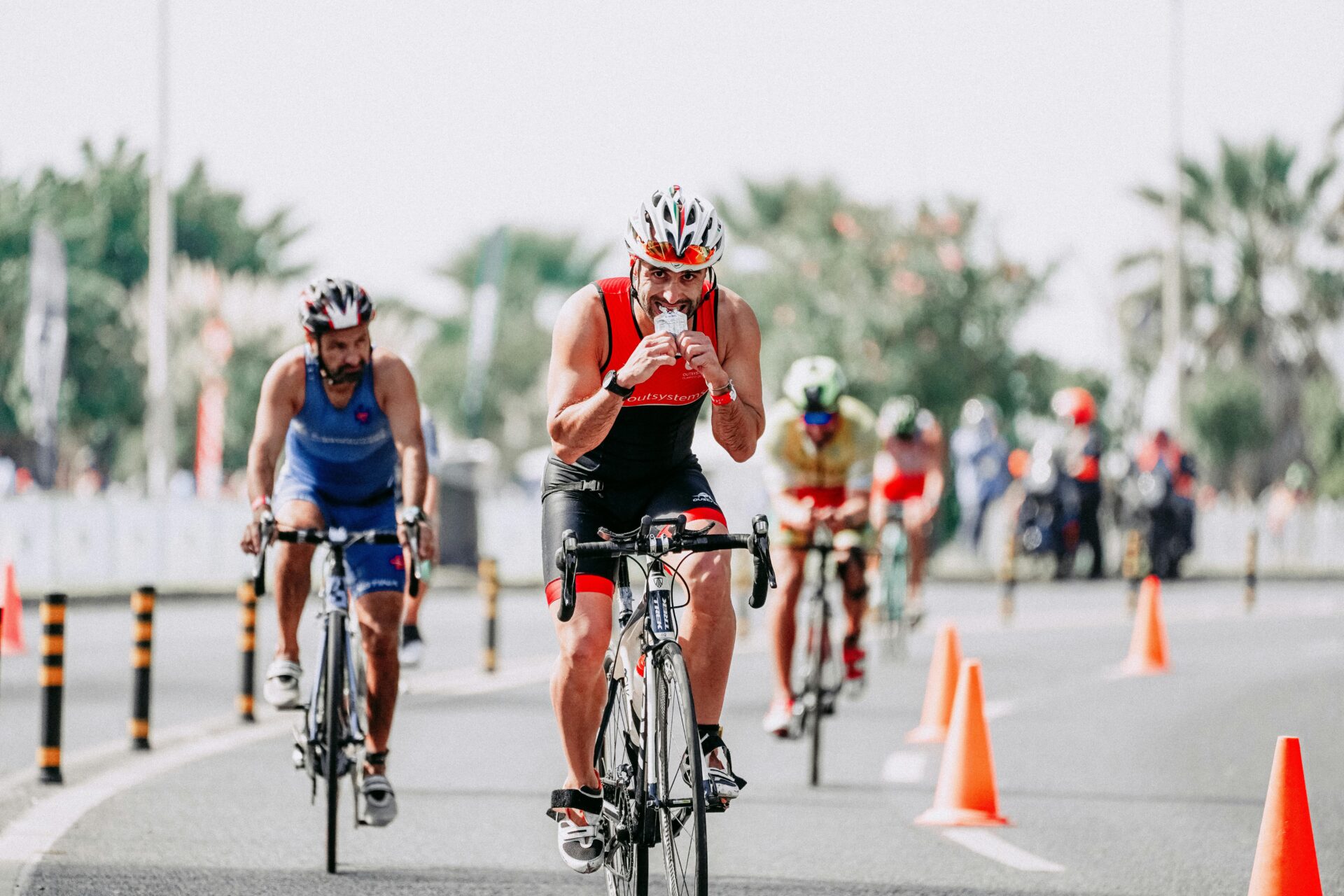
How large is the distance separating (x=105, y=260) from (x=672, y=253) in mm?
65797

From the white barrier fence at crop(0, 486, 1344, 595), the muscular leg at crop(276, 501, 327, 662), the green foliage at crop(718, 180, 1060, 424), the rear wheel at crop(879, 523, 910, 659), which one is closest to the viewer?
the muscular leg at crop(276, 501, 327, 662)

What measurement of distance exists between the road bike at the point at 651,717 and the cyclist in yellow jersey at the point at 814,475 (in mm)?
4666

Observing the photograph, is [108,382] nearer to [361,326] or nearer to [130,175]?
[130,175]

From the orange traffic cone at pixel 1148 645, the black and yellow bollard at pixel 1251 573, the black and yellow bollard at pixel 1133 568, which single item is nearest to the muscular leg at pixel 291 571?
the orange traffic cone at pixel 1148 645

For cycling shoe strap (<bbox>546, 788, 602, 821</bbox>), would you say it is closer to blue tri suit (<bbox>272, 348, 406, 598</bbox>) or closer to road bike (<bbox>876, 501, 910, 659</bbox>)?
blue tri suit (<bbox>272, 348, 406, 598</bbox>)

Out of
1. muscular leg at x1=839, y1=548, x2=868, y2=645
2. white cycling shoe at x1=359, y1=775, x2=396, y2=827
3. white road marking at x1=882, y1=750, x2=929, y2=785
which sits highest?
muscular leg at x1=839, y1=548, x2=868, y2=645

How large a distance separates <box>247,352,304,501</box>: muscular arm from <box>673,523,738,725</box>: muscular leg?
2.31m

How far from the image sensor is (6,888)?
7117 millimetres

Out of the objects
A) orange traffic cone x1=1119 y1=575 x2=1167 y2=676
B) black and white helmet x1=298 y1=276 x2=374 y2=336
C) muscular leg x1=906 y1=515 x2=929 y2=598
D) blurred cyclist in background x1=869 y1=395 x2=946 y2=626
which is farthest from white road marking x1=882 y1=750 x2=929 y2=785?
muscular leg x1=906 y1=515 x2=929 y2=598

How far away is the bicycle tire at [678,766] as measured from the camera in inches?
222

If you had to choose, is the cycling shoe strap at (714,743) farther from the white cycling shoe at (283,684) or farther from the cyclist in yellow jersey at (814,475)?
the cyclist in yellow jersey at (814,475)

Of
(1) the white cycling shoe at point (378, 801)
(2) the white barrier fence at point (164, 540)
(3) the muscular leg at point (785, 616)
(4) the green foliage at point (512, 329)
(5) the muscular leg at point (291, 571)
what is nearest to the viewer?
(1) the white cycling shoe at point (378, 801)

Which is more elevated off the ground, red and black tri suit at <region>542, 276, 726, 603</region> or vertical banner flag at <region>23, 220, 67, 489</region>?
vertical banner flag at <region>23, 220, 67, 489</region>

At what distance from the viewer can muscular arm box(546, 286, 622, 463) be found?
6148 millimetres
